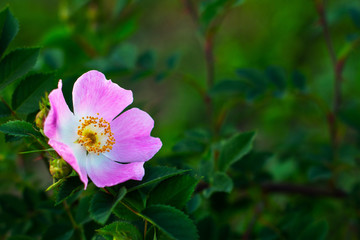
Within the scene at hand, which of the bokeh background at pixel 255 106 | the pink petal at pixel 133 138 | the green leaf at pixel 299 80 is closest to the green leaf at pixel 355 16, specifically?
the bokeh background at pixel 255 106

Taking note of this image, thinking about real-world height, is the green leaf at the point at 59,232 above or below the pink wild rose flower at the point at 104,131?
below

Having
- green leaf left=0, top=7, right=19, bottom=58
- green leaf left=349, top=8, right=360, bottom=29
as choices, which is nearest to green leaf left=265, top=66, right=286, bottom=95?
green leaf left=349, top=8, right=360, bottom=29

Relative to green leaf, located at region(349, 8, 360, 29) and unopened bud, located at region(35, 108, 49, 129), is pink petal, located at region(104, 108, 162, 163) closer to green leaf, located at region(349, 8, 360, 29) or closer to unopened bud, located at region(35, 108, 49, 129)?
unopened bud, located at region(35, 108, 49, 129)

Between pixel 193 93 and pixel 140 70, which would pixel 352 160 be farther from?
pixel 193 93

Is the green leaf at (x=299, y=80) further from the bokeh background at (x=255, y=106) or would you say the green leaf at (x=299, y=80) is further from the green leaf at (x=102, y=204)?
the green leaf at (x=102, y=204)

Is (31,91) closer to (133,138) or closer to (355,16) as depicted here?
(133,138)

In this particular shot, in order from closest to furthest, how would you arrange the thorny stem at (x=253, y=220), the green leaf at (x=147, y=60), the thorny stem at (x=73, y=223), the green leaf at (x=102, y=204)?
1. the green leaf at (x=102, y=204)
2. the thorny stem at (x=73, y=223)
3. the thorny stem at (x=253, y=220)
4. the green leaf at (x=147, y=60)
